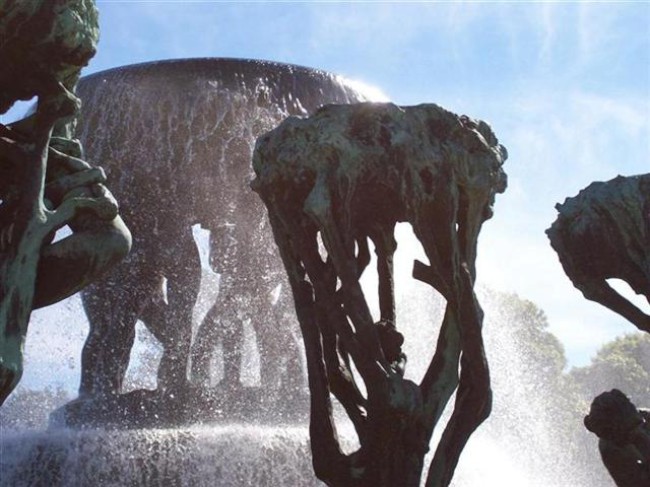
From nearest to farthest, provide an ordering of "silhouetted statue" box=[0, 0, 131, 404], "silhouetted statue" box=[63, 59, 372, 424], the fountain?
"silhouetted statue" box=[0, 0, 131, 404]
the fountain
"silhouetted statue" box=[63, 59, 372, 424]

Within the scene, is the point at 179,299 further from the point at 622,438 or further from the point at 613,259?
the point at 622,438

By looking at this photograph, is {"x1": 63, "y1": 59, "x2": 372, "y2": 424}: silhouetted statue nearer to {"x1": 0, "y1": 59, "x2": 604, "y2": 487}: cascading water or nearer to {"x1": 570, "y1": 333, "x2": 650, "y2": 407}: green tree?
{"x1": 0, "y1": 59, "x2": 604, "y2": 487}: cascading water

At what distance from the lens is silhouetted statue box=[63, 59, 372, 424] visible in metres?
9.29

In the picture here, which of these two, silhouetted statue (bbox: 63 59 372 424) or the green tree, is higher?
the green tree

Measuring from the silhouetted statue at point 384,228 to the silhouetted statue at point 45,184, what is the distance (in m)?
1.07

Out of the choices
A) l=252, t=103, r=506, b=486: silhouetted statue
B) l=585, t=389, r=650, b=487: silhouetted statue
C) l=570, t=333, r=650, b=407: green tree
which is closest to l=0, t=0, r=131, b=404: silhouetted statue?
l=252, t=103, r=506, b=486: silhouetted statue

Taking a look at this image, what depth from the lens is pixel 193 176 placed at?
9648 millimetres

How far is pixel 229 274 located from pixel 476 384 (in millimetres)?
5785

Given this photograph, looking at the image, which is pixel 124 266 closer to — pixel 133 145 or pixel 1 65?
pixel 133 145

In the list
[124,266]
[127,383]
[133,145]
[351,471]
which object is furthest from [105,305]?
[351,471]

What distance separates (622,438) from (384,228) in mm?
1612

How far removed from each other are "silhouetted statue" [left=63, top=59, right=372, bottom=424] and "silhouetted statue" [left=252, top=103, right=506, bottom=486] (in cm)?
507

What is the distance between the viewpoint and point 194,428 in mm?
7621

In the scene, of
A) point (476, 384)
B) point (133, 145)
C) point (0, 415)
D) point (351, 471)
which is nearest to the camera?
point (351, 471)
